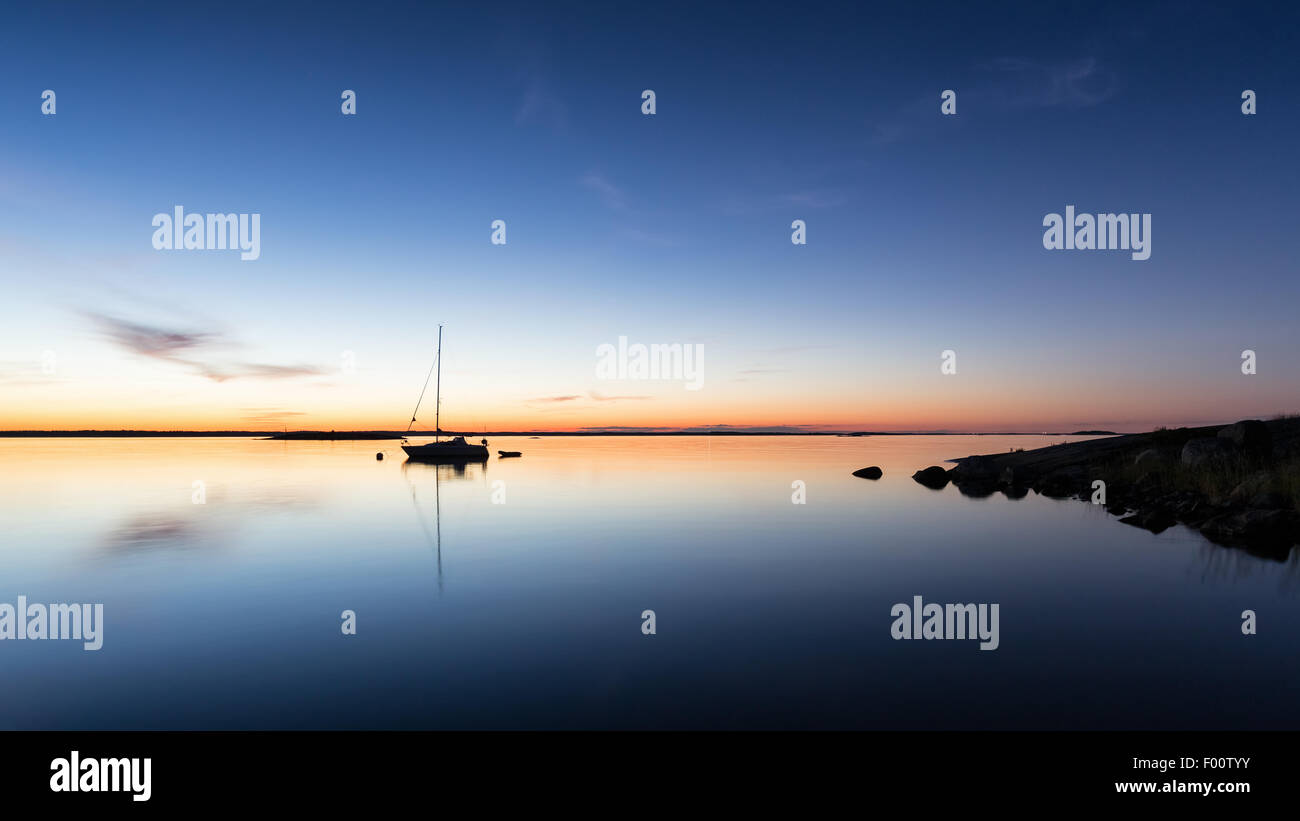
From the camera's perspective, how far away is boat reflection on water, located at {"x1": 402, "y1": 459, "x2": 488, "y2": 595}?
2861 centimetres

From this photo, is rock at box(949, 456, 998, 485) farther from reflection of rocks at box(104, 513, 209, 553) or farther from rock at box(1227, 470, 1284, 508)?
reflection of rocks at box(104, 513, 209, 553)

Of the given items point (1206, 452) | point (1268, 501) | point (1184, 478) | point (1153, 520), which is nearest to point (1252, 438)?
point (1206, 452)

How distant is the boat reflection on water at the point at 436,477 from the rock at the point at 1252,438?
4004cm

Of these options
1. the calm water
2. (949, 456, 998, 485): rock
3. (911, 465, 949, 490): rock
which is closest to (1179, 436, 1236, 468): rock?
the calm water

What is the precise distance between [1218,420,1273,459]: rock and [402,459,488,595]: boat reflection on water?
40.0m

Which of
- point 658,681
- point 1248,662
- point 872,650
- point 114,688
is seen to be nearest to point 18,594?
point 114,688

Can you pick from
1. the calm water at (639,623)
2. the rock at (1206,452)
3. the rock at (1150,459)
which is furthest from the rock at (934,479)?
the rock at (1206,452)

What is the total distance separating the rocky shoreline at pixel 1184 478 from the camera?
944 inches

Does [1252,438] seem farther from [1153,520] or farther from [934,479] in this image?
[934,479]

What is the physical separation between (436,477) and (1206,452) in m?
60.0

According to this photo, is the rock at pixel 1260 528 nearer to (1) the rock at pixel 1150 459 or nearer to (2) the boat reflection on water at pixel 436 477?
(1) the rock at pixel 1150 459

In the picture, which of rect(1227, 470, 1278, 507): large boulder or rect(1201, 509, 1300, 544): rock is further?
rect(1227, 470, 1278, 507): large boulder

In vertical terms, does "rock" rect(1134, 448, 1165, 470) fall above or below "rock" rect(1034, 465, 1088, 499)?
above
